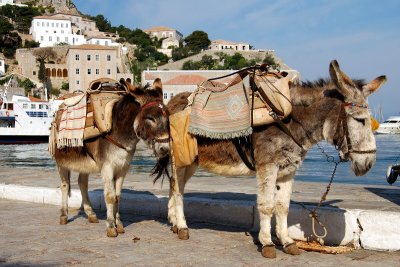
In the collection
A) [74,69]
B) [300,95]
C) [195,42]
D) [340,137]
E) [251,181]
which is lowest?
[251,181]

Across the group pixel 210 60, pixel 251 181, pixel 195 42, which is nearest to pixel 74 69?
pixel 210 60

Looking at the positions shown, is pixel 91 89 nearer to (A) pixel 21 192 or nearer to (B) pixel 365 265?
(A) pixel 21 192

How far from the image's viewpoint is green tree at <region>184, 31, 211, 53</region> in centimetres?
18612

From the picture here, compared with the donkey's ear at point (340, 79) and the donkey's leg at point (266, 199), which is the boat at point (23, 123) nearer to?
the donkey's leg at point (266, 199)

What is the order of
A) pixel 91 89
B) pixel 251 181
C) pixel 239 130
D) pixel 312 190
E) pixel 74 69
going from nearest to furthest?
pixel 239 130 < pixel 91 89 < pixel 312 190 < pixel 251 181 < pixel 74 69

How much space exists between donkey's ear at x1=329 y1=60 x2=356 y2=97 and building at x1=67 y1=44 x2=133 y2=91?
5001 inches

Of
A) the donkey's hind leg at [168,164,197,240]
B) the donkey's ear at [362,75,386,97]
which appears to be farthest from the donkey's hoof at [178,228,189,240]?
the donkey's ear at [362,75,386,97]

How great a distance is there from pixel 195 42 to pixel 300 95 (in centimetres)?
18327

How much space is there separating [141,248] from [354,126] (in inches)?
120

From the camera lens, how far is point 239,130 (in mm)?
5965

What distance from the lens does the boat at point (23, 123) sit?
237 feet

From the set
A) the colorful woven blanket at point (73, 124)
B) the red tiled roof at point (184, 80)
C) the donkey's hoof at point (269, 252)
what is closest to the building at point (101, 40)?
the red tiled roof at point (184, 80)

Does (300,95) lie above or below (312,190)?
above

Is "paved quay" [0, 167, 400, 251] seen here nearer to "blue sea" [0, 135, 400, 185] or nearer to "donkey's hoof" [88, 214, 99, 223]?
"donkey's hoof" [88, 214, 99, 223]
